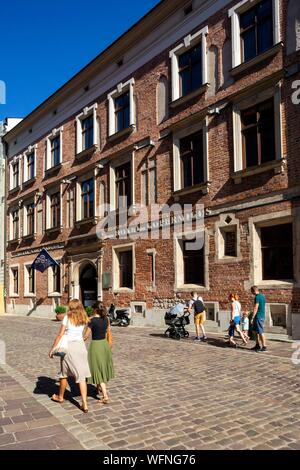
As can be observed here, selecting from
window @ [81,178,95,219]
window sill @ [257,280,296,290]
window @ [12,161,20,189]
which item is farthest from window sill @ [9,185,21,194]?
window sill @ [257,280,296,290]

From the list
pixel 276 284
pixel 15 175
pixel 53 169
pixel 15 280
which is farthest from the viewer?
pixel 15 175

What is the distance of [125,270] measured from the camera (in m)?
19.6

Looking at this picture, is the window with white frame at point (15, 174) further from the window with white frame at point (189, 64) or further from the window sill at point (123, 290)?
the window with white frame at point (189, 64)

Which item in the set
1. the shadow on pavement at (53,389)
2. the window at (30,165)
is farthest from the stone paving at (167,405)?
the window at (30,165)

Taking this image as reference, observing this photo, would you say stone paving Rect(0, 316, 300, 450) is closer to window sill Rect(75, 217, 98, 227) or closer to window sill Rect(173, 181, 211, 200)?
window sill Rect(173, 181, 211, 200)

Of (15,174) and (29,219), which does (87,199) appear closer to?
(29,219)

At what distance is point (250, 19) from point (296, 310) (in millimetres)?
9653

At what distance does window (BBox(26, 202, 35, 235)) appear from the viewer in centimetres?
2805

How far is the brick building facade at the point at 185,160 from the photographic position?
42.4ft

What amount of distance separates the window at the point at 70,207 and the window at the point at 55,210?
4.85 ft

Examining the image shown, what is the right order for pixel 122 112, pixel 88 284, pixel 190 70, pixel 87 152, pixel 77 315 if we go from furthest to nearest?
pixel 88 284, pixel 87 152, pixel 122 112, pixel 190 70, pixel 77 315

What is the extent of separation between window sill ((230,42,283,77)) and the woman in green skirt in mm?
10505

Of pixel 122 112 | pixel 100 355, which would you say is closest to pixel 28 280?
pixel 122 112

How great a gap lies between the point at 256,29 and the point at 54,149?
15.4m
